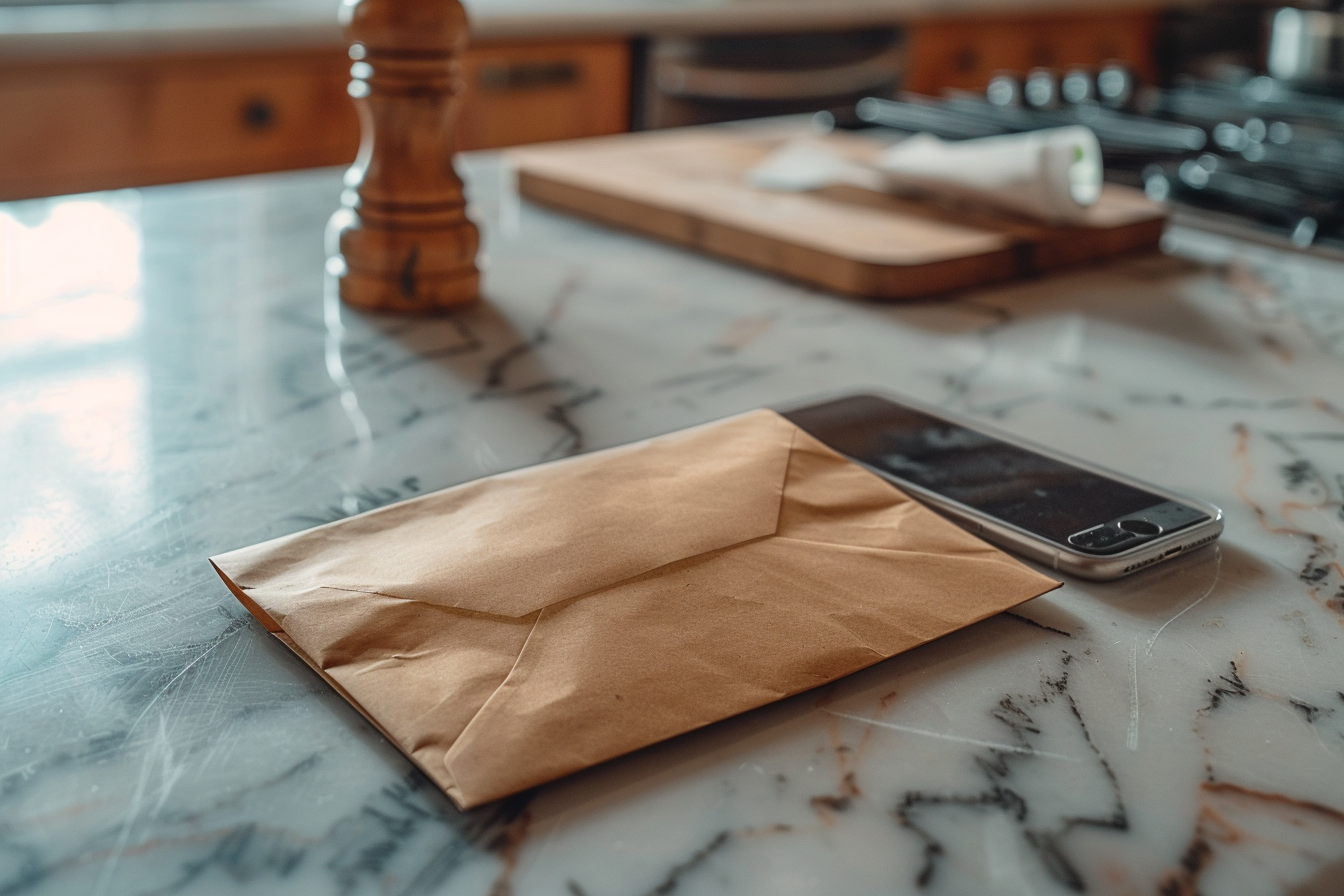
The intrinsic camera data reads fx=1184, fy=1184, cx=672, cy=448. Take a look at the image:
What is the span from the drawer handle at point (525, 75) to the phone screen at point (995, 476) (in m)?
1.51

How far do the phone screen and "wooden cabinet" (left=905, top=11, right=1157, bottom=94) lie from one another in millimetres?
2152

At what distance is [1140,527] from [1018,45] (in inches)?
103

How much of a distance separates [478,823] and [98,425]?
13.9 inches

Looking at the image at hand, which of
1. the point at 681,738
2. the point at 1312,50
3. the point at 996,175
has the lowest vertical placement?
the point at 681,738

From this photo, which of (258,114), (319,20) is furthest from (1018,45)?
(258,114)

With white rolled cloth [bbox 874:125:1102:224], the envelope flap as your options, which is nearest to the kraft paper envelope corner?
the envelope flap

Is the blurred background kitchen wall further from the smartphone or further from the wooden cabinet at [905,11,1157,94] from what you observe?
the smartphone

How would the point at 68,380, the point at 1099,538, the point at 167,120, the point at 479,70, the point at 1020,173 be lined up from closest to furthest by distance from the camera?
the point at 1099,538 < the point at 68,380 < the point at 1020,173 < the point at 167,120 < the point at 479,70

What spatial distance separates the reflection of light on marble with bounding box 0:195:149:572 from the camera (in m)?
0.48

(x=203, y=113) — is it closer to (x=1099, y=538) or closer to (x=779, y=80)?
(x=779, y=80)

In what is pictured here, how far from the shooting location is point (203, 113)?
1697mm

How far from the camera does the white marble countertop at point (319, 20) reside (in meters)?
1.57

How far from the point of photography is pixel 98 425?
0.57 metres

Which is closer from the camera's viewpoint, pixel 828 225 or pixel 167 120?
pixel 828 225
